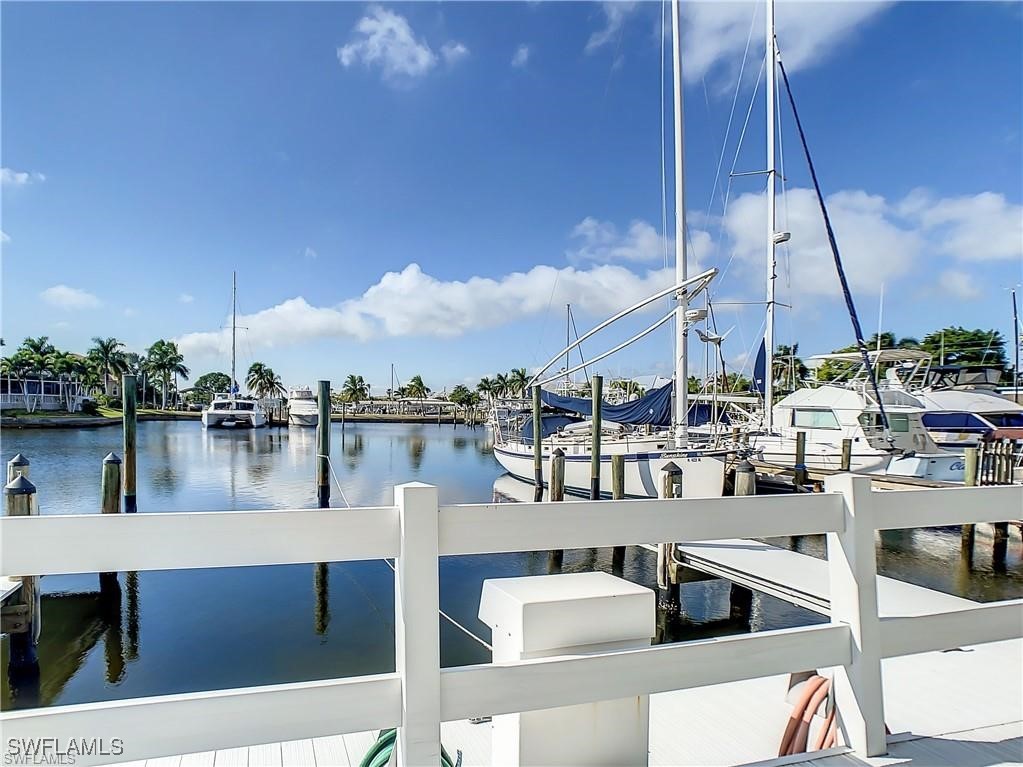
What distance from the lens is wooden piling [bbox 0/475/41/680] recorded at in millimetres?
5707

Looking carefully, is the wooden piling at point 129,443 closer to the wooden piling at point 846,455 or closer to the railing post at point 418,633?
the railing post at point 418,633

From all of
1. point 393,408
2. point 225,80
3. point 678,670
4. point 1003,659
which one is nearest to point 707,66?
point 225,80

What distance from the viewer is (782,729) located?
2.85 metres

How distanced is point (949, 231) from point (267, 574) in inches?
712

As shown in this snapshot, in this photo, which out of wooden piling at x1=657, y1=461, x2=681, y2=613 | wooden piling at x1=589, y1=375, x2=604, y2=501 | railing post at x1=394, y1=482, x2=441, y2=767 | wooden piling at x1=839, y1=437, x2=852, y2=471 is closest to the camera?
railing post at x1=394, y1=482, x2=441, y2=767

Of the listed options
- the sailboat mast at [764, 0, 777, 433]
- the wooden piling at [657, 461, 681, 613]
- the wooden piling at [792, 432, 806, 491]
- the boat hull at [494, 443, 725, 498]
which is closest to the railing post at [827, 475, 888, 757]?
the wooden piling at [657, 461, 681, 613]

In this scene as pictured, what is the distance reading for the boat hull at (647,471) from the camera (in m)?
12.8

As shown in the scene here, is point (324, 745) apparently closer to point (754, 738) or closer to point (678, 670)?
point (678, 670)

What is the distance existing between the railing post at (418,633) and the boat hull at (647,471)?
28.9 feet

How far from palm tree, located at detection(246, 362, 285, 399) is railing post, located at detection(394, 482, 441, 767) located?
98.7 metres

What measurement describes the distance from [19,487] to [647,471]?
1275 centimetres

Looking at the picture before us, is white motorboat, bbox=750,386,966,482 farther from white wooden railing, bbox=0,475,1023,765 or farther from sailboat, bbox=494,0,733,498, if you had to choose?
→ white wooden railing, bbox=0,475,1023,765

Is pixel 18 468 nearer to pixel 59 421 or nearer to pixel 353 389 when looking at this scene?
pixel 59 421

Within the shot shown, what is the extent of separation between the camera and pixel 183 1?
865 centimetres
